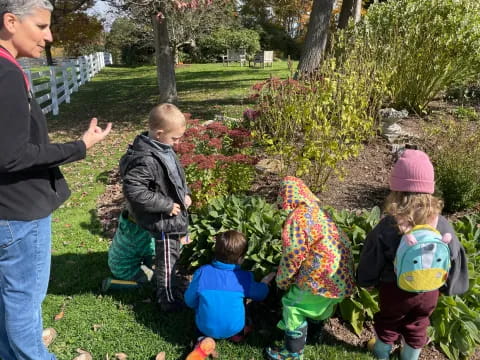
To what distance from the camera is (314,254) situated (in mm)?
2453

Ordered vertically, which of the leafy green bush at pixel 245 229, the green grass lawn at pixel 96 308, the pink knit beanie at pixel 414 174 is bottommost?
the green grass lawn at pixel 96 308

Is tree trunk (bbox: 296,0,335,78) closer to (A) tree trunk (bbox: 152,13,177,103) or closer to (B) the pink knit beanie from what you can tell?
(A) tree trunk (bbox: 152,13,177,103)

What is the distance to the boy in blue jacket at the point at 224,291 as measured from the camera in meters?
2.72

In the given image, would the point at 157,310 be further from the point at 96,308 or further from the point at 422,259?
the point at 422,259

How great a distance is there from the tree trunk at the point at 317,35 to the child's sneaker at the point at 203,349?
8085 mm

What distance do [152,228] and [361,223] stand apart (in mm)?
1763

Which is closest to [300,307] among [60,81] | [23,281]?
[23,281]

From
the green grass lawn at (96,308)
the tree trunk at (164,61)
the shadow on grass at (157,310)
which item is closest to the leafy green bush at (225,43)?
the tree trunk at (164,61)

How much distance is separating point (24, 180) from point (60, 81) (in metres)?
12.2

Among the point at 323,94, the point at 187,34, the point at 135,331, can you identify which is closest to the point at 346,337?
the point at 135,331

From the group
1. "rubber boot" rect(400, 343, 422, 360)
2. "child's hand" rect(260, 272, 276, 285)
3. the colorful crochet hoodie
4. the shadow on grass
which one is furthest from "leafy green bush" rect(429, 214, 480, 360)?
"child's hand" rect(260, 272, 276, 285)

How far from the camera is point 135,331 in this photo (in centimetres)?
303

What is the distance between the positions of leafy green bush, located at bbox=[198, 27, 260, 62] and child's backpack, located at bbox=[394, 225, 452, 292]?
28679 millimetres

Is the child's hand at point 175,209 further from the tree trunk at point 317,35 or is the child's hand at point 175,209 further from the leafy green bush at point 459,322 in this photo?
the tree trunk at point 317,35
